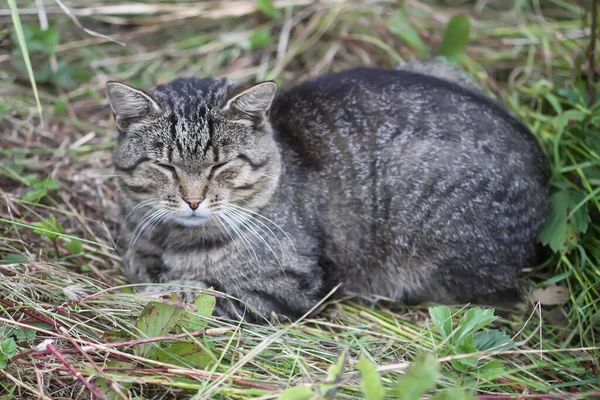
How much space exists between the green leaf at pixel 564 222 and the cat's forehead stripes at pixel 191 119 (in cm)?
176

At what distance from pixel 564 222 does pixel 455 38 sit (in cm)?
173

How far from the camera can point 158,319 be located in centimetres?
261

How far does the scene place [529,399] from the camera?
254 cm

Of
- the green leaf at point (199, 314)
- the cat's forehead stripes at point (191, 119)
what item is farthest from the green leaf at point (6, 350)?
the cat's forehead stripes at point (191, 119)

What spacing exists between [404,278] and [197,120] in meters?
1.37

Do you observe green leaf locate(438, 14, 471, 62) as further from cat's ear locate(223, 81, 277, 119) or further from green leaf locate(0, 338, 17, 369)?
green leaf locate(0, 338, 17, 369)

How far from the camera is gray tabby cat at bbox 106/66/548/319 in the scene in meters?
2.98

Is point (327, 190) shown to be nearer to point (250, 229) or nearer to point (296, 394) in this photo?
point (250, 229)

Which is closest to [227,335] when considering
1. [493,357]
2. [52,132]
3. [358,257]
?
[358,257]

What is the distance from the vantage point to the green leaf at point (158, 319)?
2.60 meters

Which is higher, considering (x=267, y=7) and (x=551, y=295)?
(x=267, y=7)

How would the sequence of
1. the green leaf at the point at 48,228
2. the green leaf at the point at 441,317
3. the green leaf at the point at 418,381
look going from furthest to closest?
the green leaf at the point at 48,228
the green leaf at the point at 441,317
the green leaf at the point at 418,381

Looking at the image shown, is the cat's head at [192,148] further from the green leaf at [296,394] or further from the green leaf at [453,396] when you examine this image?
the green leaf at [453,396]

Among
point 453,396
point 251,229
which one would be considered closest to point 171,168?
point 251,229
